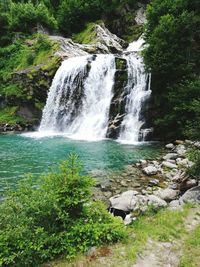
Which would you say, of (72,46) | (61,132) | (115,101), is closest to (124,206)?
(115,101)

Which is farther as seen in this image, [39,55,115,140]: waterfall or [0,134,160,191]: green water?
[39,55,115,140]: waterfall

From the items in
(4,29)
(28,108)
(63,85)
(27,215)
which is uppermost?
(4,29)

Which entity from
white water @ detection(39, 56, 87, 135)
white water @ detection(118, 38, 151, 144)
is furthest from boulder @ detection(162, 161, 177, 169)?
white water @ detection(39, 56, 87, 135)

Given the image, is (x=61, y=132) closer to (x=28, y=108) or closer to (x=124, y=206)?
(x=28, y=108)

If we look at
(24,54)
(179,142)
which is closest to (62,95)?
(24,54)

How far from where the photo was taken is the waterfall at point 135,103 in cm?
2182

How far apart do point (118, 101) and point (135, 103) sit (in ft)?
5.32

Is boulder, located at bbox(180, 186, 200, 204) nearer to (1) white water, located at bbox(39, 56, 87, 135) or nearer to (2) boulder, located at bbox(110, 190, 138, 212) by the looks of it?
(2) boulder, located at bbox(110, 190, 138, 212)

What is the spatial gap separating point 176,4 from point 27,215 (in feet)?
67.4

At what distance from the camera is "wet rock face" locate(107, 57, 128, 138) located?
22703 mm

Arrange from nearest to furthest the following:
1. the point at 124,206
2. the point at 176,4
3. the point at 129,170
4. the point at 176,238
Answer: the point at 176,238 → the point at 124,206 → the point at 129,170 → the point at 176,4

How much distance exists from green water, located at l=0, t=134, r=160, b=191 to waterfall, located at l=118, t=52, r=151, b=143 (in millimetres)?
1917

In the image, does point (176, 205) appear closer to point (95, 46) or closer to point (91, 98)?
point (91, 98)

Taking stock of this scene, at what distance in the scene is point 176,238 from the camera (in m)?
6.09
